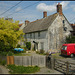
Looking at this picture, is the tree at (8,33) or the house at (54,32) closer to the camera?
the tree at (8,33)

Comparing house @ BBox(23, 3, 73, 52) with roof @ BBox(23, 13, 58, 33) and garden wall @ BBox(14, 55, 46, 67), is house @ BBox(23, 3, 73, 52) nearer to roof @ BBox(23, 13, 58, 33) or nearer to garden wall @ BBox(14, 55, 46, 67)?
roof @ BBox(23, 13, 58, 33)

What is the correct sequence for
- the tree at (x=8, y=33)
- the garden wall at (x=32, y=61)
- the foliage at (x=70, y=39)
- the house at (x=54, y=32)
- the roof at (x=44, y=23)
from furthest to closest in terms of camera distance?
1. the foliage at (x=70, y=39)
2. the roof at (x=44, y=23)
3. the house at (x=54, y=32)
4. the tree at (x=8, y=33)
5. the garden wall at (x=32, y=61)

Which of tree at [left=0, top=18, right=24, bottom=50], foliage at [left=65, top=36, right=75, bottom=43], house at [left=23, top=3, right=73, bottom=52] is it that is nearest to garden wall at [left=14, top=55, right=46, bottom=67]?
tree at [left=0, top=18, right=24, bottom=50]

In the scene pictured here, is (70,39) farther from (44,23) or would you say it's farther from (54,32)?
(44,23)

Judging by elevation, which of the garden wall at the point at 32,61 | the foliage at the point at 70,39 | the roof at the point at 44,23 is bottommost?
the garden wall at the point at 32,61

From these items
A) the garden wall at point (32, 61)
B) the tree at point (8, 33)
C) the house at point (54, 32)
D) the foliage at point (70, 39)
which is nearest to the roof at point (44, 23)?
the house at point (54, 32)

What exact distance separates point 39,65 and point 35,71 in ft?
6.58

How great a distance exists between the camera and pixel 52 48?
920 inches

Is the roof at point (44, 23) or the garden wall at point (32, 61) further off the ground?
the roof at point (44, 23)

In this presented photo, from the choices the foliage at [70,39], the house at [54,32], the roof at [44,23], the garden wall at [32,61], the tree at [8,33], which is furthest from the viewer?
the foliage at [70,39]

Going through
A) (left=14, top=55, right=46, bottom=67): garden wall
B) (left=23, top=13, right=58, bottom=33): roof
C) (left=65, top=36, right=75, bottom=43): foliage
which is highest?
(left=23, top=13, right=58, bottom=33): roof

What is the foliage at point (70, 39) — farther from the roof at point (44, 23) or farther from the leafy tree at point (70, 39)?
the roof at point (44, 23)

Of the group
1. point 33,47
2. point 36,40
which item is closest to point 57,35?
point 36,40

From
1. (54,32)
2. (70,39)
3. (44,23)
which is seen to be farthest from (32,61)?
(44,23)
